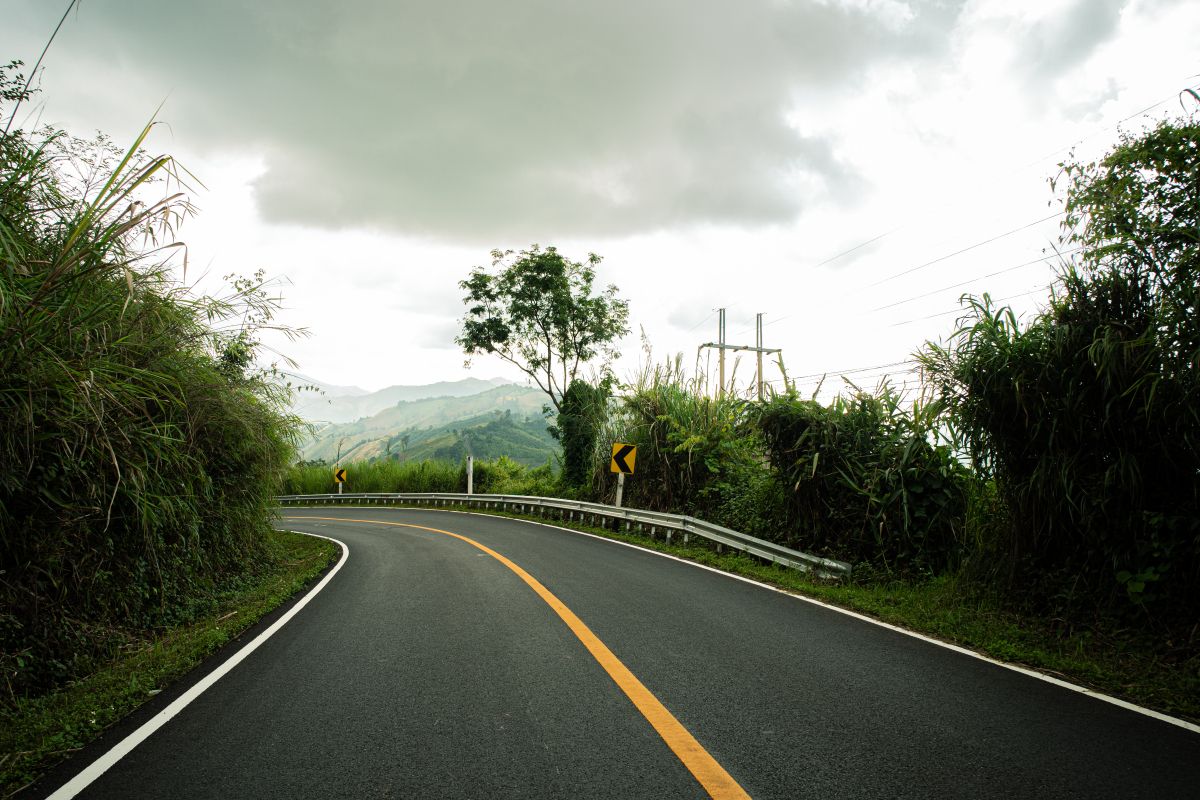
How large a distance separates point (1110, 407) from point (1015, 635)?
2318 millimetres

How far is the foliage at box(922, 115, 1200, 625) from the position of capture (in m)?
5.34

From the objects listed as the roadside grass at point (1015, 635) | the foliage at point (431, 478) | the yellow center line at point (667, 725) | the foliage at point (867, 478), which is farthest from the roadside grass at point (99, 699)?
the foliage at point (431, 478)

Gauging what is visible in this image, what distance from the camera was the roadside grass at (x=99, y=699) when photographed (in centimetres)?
335

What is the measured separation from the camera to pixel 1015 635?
5797 mm

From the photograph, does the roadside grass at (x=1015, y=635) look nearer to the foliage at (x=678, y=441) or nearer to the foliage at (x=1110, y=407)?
the foliage at (x=1110, y=407)

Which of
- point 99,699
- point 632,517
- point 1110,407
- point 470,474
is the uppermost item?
point 1110,407

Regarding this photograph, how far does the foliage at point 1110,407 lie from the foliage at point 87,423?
763 centimetres

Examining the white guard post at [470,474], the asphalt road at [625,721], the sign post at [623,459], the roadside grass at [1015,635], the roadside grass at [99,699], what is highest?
the sign post at [623,459]

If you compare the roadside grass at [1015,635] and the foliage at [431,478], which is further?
the foliage at [431,478]

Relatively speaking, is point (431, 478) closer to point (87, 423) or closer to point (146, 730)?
point (87, 423)

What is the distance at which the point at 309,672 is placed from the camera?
468cm

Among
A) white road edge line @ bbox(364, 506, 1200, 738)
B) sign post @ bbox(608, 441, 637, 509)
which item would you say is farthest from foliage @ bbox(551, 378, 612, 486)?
white road edge line @ bbox(364, 506, 1200, 738)

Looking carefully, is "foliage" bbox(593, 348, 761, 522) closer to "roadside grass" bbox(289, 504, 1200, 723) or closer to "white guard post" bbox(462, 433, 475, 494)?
"roadside grass" bbox(289, 504, 1200, 723)

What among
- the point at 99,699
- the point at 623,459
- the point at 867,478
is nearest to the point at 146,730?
the point at 99,699
